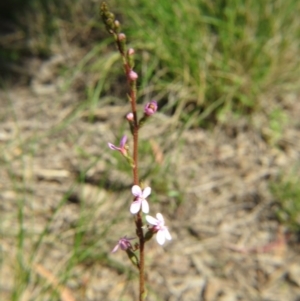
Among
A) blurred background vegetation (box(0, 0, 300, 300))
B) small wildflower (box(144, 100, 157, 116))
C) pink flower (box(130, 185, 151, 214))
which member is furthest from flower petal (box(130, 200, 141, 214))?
blurred background vegetation (box(0, 0, 300, 300))

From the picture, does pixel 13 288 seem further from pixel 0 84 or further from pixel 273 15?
pixel 273 15

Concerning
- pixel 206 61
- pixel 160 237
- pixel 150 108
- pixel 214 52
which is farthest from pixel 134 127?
pixel 214 52

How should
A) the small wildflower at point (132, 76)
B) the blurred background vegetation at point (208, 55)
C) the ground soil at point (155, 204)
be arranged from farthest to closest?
the blurred background vegetation at point (208, 55), the ground soil at point (155, 204), the small wildflower at point (132, 76)

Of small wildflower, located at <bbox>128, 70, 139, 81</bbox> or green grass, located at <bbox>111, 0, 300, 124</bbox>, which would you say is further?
green grass, located at <bbox>111, 0, 300, 124</bbox>

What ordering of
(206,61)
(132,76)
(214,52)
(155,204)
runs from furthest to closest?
1. (214,52)
2. (206,61)
3. (155,204)
4. (132,76)

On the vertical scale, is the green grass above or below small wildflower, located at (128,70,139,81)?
above

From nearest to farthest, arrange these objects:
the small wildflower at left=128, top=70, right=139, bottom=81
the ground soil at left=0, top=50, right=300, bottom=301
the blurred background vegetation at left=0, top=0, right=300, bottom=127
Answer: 1. the small wildflower at left=128, top=70, right=139, bottom=81
2. the ground soil at left=0, top=50, right=300, bottom=301
3. the blurred background vegetation at left=0, top=0, right=300, bottom=127

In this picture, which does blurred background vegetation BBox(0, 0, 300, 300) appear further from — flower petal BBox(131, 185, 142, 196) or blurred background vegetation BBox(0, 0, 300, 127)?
flower petal BBox(131, 185, 142, 196)

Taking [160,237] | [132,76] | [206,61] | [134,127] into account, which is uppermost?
[206,61]

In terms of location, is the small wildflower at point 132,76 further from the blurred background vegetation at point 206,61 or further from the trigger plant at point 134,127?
the blurred background vegetation at point 206,61

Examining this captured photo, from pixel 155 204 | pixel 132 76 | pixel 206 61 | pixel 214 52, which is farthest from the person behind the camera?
pixel 214 52

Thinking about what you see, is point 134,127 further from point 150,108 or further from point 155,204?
point 155,204

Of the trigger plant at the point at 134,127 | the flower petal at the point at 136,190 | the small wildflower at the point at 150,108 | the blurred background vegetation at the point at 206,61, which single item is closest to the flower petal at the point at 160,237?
the trigger plant at the point at 134,127

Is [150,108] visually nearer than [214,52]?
Yes
